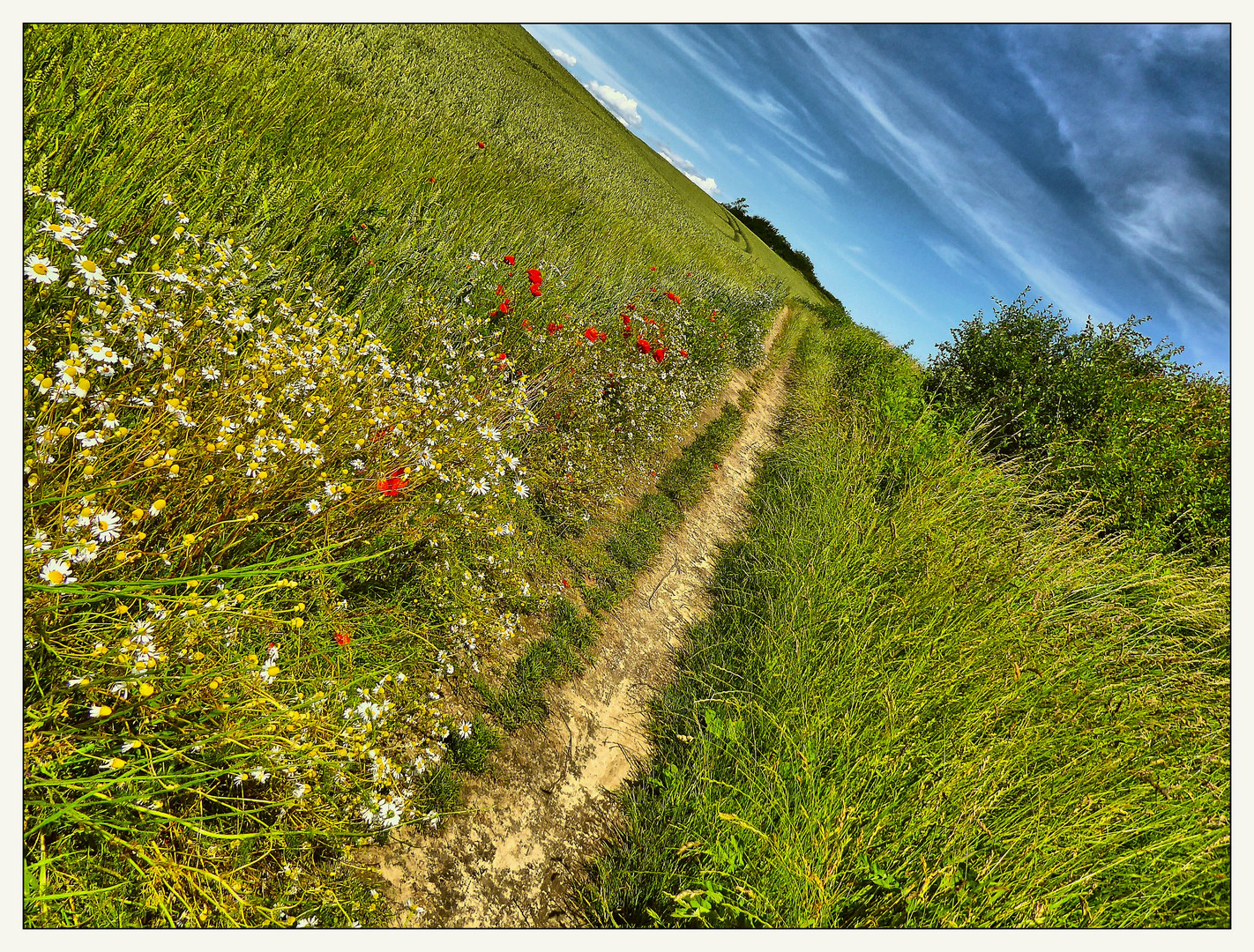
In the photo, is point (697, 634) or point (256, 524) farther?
point (697, 634)

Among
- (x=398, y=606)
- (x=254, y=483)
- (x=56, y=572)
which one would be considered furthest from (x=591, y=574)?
(x=56, y=572)

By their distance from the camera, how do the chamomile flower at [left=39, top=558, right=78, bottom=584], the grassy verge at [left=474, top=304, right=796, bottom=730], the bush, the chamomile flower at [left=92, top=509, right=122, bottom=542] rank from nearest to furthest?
the chamomile flower at [left=39, top=558, right=78, bottom=584]
the chamomile flower at [left=92, top=509, right=122, bottom=542]
the grassy verge at [left=474, top=304, right=796, bottom=730]
the bush

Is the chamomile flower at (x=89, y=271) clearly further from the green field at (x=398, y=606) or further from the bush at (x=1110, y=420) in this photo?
the bush at (x=1110, y=420)

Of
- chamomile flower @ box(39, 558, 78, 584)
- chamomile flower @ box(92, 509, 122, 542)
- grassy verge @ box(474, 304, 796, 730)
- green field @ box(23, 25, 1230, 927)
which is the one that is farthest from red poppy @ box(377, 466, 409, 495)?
grassy verge @ box(474, 304, 796, 730)

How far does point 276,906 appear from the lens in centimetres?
164

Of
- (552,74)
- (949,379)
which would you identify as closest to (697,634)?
(949,379)

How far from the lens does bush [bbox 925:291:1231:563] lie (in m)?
5.88

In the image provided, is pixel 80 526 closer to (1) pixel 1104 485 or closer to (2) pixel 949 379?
(1) pixel 1104 485

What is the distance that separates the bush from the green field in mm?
1144

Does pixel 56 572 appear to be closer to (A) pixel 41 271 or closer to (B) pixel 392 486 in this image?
(A) pixel 41 271

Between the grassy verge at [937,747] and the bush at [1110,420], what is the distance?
169 centimetres

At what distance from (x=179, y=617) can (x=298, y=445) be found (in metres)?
0.80

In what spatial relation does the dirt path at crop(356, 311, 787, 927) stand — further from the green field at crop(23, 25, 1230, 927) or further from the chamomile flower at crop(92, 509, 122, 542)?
the chamomile flower at crop(92, 509, 122, 542)

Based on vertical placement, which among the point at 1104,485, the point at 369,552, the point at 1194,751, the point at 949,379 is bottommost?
the point at 369,552
